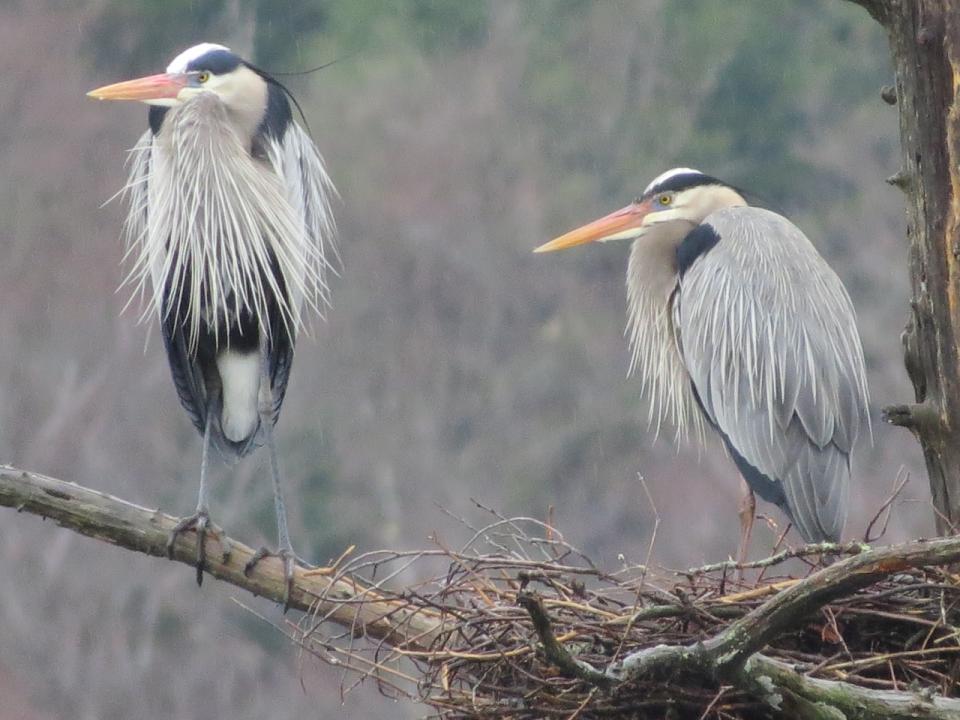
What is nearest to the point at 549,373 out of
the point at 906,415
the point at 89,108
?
the point at 89,108

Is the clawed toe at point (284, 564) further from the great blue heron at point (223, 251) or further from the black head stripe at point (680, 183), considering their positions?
the black head stripe at point (680, 183)

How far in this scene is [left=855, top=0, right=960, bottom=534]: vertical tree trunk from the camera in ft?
10.5

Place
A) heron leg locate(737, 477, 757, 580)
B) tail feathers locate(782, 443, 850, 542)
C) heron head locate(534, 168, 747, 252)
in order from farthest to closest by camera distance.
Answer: heron head locate(534, 168, 747, 252), heron leg locate(737, 477, 757, 580), tail feathers locate(782, 443, 850, 542)

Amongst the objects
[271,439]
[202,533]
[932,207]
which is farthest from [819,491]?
[202,533]

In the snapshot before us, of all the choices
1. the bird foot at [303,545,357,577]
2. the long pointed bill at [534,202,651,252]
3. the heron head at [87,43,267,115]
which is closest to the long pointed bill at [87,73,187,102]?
the heron head at [87,43,267,115]

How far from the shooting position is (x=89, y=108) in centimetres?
1441

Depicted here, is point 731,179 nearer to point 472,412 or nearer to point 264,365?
point 472,412

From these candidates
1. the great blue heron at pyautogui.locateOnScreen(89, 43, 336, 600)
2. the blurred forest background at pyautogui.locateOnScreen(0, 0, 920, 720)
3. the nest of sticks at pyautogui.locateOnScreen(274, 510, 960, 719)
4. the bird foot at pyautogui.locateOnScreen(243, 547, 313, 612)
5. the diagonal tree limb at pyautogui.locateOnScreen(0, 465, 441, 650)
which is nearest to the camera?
the nest of sticks at pyautogui.locateOnScreen(274, 510, 960, 719)

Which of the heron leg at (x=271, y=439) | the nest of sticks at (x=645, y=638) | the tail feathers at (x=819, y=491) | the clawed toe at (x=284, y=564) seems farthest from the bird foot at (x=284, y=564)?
the tail feathers at (x=819, y=491)

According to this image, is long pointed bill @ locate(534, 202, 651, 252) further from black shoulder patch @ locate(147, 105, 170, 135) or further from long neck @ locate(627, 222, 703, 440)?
black shoulder patch @ locate(147, 105, 170, 135)

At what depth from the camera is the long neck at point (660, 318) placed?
4.82m

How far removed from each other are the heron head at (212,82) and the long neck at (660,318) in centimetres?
103

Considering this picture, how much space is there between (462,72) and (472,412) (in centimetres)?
333

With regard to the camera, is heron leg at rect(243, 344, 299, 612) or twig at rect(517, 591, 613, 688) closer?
twig at rect(517, 591, 613, 688)
